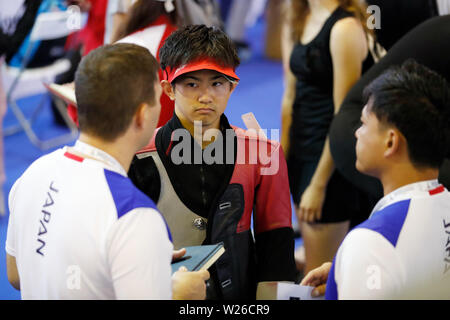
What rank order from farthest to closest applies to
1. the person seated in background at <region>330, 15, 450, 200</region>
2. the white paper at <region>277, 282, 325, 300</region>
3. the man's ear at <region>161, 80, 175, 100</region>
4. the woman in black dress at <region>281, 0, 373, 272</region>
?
the woman in black dress at <region>281, 0, 373, 272</region>, the person seated in background at <region>330, 15, 450, 200</region>, the man's ear at <region>161, 80, 175, 100</region>, the white paper at <region>277, 282, 325, 300</region>

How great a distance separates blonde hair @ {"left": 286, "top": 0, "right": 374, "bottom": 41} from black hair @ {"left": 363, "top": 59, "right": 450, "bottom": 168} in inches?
39.0

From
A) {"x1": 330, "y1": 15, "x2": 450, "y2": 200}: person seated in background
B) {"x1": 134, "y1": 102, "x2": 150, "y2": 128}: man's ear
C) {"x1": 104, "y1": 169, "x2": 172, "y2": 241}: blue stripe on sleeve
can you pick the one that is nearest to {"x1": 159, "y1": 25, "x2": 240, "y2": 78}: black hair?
{"x1": 134, "y1": 102, "x2": 150, "y2": 128}: man's ear

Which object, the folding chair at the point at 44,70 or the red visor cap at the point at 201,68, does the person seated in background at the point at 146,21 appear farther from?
the folding chair at the point at 44,70

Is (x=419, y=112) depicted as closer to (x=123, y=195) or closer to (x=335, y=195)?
(x=123, y=195)

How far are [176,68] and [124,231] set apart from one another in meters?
0.46

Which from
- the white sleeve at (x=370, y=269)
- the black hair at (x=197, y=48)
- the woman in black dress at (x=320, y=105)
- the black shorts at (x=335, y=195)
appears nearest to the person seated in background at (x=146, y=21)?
the black hair at (x=197, y=48)

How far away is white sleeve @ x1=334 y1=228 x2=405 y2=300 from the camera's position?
97 centimetres

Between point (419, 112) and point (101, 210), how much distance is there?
597 millimetres

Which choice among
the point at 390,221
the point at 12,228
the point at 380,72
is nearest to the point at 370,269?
the point at 390,221

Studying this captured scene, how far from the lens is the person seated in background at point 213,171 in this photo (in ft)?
4.00

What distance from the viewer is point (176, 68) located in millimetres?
1235

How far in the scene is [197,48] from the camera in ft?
4.02

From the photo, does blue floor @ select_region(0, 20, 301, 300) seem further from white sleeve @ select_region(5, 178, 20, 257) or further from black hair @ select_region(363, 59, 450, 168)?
black hair @ select_region(363, 59, 450, 168)

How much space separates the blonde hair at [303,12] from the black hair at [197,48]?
933 mm
